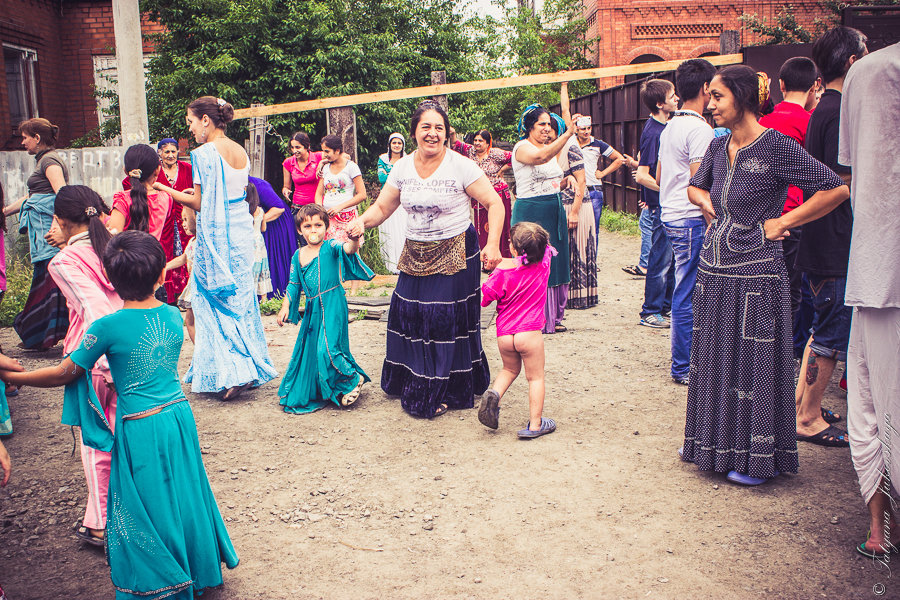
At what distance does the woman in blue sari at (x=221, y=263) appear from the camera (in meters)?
5.26

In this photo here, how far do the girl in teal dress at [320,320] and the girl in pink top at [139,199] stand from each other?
1039 millimetres

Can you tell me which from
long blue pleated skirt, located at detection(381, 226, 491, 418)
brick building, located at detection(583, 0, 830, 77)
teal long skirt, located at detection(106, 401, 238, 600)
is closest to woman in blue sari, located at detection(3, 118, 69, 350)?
long blue pleated skirt, located at detection(381, 226, 491, 418)

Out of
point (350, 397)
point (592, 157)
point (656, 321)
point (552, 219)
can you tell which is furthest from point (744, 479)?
point (592, 157)

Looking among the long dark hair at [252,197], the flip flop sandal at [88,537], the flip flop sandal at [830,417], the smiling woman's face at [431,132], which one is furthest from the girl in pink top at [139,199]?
the flip flop sandal at [830,417]

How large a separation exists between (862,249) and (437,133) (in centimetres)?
278

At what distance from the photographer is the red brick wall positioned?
24.4m

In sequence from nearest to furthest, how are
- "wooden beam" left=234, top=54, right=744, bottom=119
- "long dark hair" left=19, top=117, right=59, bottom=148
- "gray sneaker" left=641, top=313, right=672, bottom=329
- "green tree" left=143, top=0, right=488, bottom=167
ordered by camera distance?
"long dark hair" left=19, top=117, right=59, bottom=148 → "gray sneaker" left=641, top=313, right=672, bottom=329 → "wooden beam" left=234, top=54, right=744, bottom=119 → "green tree" left=143, top=0, right=488, bottom=167

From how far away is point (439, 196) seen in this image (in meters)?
4.99

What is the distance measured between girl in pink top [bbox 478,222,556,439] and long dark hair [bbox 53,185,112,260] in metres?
2.17

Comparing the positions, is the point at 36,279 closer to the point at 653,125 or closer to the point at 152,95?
the point at 653,125

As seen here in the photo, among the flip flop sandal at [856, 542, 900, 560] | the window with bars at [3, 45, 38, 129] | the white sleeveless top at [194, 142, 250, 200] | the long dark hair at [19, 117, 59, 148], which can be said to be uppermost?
the window with bars at [3, 45, 38, 129]

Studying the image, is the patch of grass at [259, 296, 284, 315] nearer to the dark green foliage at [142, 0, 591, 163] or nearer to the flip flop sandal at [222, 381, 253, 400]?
the flip flop sandal at [222, 381, 253, 400]

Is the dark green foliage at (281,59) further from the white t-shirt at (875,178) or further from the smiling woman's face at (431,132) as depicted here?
the white t-shirt at (875,178)

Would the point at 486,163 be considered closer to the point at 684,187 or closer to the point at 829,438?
the point at 684,187
